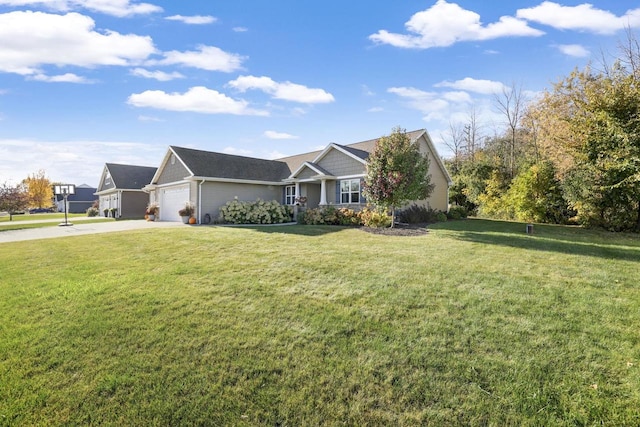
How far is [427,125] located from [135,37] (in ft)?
55.6

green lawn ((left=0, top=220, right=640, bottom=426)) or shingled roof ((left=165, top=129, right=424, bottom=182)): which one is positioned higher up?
shingled roof ((left=165, top=129, right=424, bottom=182))

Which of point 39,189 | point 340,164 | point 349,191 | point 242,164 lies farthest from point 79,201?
point 349,191

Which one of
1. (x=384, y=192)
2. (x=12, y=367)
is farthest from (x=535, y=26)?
(x=12, y=367)

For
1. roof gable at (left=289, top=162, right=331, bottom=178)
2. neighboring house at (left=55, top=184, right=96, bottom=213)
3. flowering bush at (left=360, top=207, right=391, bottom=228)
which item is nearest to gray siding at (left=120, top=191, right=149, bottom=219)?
roof gable at (left=289, top=162, right=331, bottom=178)

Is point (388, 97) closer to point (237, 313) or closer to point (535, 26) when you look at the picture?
→ point (535, 26)

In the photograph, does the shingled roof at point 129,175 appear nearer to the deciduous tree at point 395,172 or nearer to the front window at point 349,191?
the front window at point 349,191

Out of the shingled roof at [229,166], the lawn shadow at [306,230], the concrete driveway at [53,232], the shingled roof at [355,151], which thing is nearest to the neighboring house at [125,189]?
the shingled roof at [229,166]

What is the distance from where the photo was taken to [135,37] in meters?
10.9

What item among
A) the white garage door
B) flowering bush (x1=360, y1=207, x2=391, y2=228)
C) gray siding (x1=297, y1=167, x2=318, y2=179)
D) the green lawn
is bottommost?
the green lawn

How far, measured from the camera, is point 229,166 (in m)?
22.6

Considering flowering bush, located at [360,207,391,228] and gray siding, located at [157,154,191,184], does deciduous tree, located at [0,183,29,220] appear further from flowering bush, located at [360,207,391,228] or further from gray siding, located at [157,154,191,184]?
flowering bush, located at [360,207,391,228]

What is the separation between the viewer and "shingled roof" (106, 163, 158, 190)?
30.3 metres

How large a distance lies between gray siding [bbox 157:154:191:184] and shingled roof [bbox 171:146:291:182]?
2.53ft

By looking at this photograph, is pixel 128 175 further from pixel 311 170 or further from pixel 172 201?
pixel 311 170
